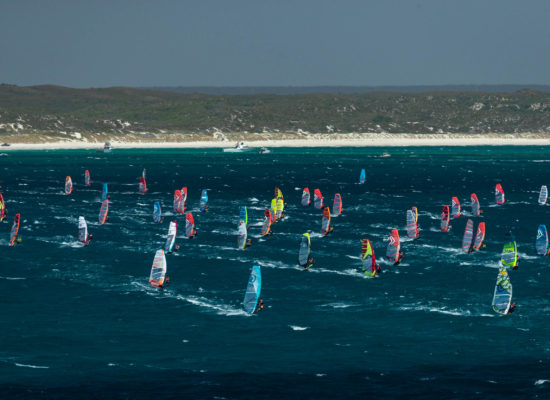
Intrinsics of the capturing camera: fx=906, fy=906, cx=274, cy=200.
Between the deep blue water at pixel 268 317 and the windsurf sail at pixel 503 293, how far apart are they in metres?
0.79

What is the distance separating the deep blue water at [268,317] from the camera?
46.7 metres

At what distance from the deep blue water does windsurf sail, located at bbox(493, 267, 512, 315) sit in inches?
31.2

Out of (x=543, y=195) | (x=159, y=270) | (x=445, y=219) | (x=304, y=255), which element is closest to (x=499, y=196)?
(x=543, y=195)

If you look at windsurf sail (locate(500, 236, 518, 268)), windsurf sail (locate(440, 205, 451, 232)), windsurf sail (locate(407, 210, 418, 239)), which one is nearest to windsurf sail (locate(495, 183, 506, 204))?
windsurf sail (locate(440, 205, 451, 232))

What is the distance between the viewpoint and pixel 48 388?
149 ft

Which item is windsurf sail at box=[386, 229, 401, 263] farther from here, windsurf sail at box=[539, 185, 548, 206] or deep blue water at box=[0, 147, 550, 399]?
windsurf sail at box=[539, 185, 548, 206]

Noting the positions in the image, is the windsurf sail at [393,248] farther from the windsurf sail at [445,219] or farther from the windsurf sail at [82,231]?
the windsurf sail at [82,231]


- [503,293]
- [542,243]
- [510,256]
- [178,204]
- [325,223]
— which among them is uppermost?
[542,243]

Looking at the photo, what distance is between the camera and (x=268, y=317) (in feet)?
192

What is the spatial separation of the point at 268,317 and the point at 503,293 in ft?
50.9

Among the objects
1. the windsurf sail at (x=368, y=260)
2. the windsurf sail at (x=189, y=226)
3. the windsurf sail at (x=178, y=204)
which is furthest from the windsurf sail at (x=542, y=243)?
the windsurf sail at (x=178, y=204)

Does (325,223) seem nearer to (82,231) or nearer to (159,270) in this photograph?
(82,231)

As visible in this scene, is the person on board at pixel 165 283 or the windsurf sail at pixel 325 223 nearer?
the person on board at pixel 165 283

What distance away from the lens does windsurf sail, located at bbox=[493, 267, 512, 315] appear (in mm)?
59062
